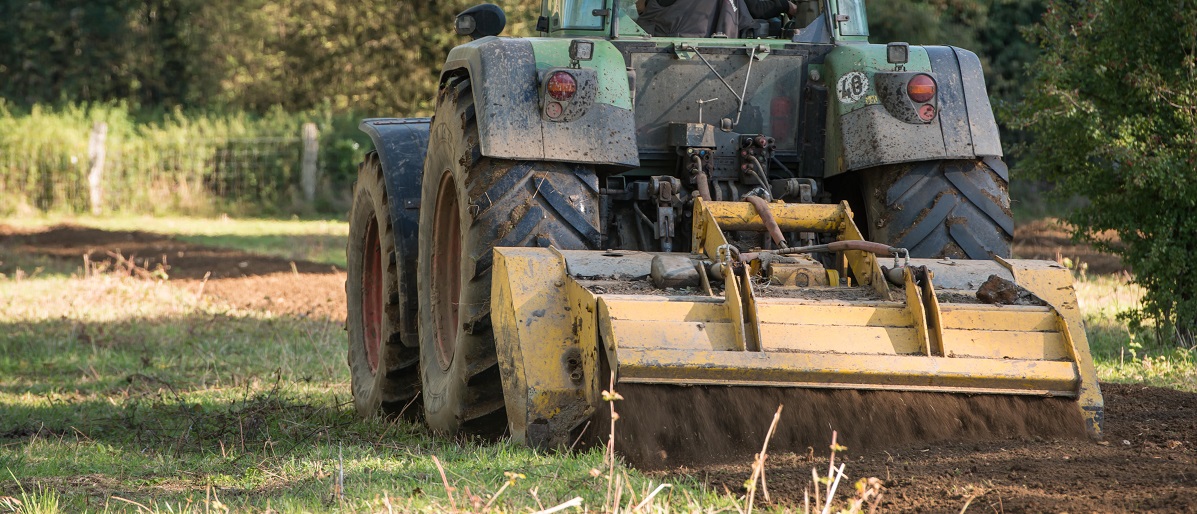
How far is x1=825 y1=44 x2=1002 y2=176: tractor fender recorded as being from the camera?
535 cm

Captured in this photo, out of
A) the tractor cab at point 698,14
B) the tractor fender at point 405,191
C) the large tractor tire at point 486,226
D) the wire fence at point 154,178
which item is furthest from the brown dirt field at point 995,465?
the wire fence at point 154,178

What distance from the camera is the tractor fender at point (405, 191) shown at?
20.3 feet

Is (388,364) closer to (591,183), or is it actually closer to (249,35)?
(591,183)

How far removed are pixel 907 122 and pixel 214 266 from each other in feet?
37.5

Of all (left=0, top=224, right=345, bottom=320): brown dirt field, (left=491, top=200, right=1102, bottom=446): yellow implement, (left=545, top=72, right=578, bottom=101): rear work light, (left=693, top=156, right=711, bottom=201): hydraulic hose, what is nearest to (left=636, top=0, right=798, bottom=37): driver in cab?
(left=693, top=156, right=711, bottom=201): hydraulic hose

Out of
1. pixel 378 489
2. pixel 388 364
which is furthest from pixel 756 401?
pixel 388 364

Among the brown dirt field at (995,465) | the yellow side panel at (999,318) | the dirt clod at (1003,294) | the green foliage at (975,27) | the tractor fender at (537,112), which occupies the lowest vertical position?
the brown dirt field at (995,465)

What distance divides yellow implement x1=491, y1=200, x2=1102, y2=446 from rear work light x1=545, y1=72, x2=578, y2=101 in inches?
27.2

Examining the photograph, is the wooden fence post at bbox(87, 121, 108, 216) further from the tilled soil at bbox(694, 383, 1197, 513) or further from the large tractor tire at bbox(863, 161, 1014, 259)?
the tilled soil at bbox(694, 383, 1197, 513)

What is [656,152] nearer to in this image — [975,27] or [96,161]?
[96,161]

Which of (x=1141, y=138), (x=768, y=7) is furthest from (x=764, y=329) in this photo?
(x=1141, y=138)

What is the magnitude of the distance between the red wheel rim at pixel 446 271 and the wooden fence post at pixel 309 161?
2037 centimetres

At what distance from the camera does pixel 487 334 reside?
4996mm

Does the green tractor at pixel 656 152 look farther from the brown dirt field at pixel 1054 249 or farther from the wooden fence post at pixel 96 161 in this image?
the wooden fence post at pixel 96 161
